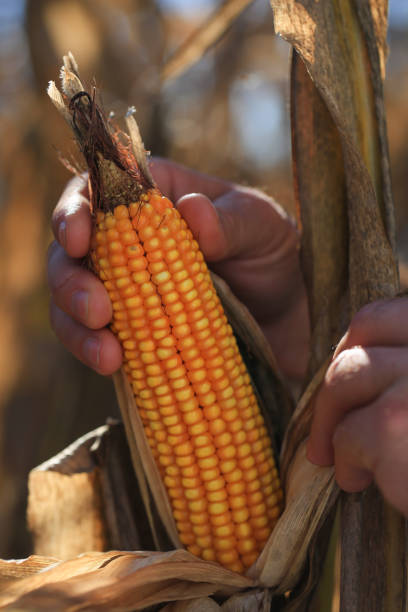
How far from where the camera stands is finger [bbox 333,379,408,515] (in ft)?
2.11

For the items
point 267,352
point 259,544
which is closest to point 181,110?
point 267,352

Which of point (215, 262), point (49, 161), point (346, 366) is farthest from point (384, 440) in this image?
point (49, 161)

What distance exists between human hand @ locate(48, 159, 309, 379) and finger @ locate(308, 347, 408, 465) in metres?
0.38

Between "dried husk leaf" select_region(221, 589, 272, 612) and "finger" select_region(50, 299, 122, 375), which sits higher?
"finger" select_region(50, 299, 122, 375)

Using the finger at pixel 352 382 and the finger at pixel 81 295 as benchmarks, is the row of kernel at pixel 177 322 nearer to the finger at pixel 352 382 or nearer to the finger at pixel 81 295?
the finger at pixel 81 295

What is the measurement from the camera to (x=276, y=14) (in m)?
0.88

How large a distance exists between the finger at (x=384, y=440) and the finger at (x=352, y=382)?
A: 2cm

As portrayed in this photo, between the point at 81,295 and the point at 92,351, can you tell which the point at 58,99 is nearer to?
the point at 81,295

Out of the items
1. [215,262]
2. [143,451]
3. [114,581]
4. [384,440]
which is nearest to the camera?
[384,440]

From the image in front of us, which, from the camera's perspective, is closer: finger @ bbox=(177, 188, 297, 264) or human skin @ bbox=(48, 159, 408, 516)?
human skin @ bbox=(48, 159, 408, 516)

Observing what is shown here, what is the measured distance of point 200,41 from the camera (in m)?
2.42

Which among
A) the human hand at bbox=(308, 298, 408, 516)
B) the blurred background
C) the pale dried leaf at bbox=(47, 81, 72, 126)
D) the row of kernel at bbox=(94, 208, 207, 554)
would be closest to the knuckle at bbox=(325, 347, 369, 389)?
the human hand at bbox=(308, 298, 408, 516)

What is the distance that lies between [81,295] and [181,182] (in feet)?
1.94

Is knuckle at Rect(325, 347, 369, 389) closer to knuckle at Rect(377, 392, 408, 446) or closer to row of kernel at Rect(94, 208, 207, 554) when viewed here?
knuckle at Rect(377, 392, 408, 446)
